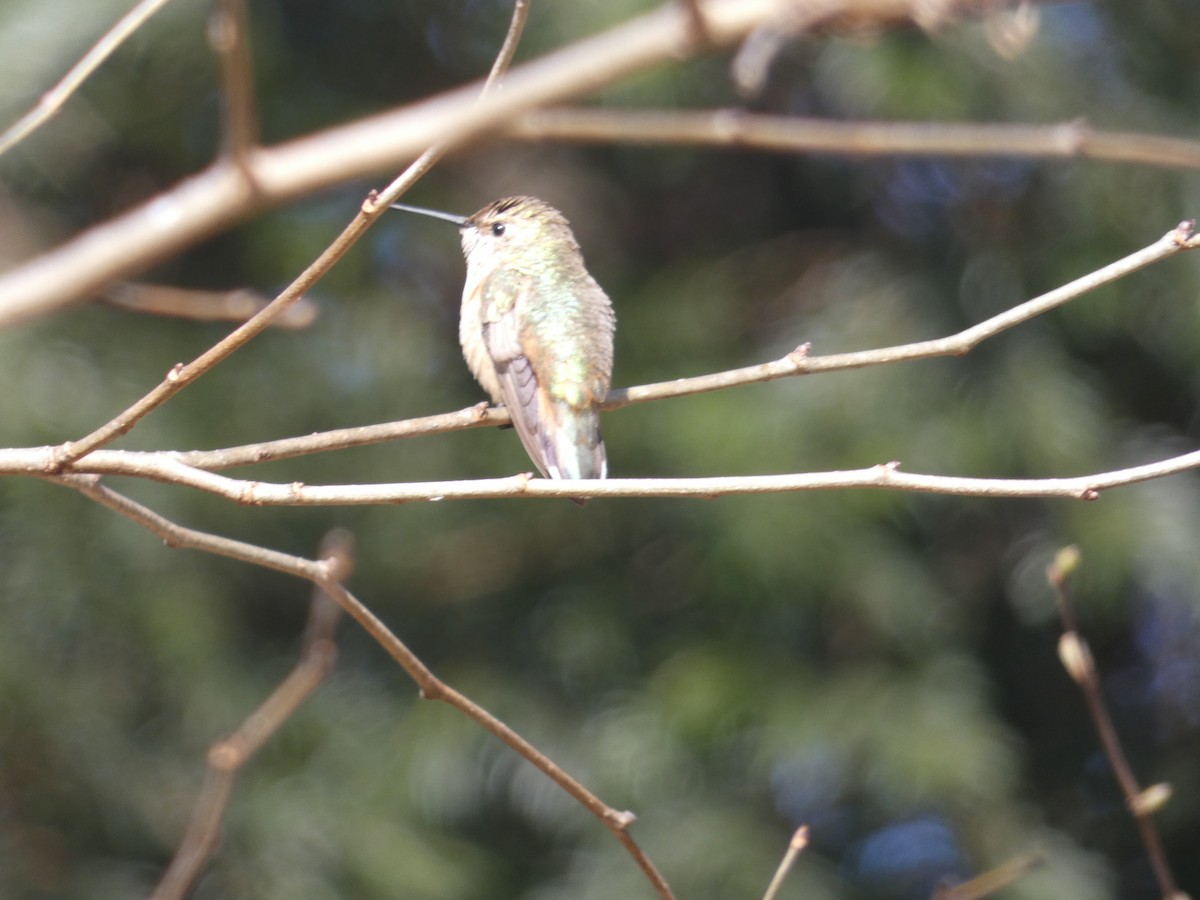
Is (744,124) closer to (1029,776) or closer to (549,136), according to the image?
(549,136)

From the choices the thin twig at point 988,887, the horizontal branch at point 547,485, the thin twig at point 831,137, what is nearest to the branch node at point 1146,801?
the thin twig at point 988,887

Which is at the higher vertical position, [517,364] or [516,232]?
[516,232]

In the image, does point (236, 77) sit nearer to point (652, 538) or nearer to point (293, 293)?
point (293, 293)

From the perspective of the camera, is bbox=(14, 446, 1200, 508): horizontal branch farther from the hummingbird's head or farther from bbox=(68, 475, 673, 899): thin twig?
the hummingbird's head

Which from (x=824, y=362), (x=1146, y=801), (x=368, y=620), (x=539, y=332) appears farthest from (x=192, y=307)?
(x=539, y=332)

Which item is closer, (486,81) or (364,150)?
(364,150)

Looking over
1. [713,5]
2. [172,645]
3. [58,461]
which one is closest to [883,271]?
[172,645]

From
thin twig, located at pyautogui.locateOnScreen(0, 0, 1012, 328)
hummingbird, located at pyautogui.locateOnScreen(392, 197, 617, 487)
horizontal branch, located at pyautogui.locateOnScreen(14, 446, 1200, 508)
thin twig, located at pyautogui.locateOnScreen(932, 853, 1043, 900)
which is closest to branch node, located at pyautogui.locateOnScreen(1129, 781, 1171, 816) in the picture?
thin twig, located at pyautogui.locateOnScreen(932, 853, 1043, 900)
